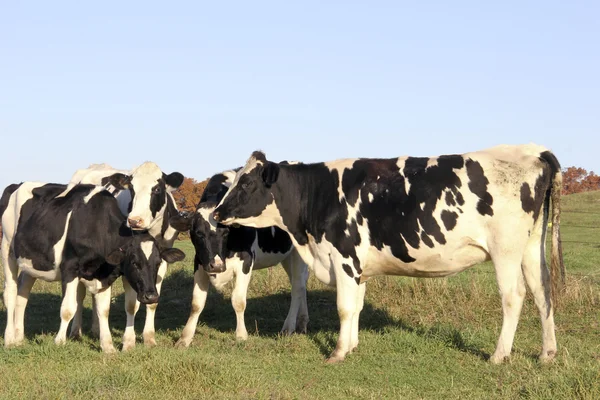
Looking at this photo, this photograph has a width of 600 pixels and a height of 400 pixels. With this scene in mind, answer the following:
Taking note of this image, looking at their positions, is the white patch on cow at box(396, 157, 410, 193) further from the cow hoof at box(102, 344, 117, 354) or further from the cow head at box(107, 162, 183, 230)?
the cow hoof at box(102, 344, 117, 354)

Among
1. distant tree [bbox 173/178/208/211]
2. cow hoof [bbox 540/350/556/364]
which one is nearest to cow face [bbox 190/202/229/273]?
cow hoof [bbox 540/350/556/364]

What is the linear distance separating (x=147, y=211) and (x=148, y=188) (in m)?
0.47

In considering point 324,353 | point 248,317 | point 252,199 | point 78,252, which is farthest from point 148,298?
point 248,317

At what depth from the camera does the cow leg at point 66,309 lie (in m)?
10.0

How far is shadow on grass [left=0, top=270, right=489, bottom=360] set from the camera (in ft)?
34.7

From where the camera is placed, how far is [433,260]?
936 cm

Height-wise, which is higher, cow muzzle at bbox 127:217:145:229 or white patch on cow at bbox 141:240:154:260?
cow muzzle at bbox 127:217:145:229

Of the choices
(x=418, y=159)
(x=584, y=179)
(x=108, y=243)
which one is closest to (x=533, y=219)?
(x=418, y=159)

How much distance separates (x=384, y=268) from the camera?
9812 mm

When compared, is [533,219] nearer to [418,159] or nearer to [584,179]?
[418,159]

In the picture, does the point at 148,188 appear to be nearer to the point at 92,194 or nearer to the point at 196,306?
the point at 92,194

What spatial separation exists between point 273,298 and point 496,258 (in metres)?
6.02

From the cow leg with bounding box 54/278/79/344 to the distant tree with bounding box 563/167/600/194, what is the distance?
187 feet

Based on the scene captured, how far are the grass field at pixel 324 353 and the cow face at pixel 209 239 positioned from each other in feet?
3.75
